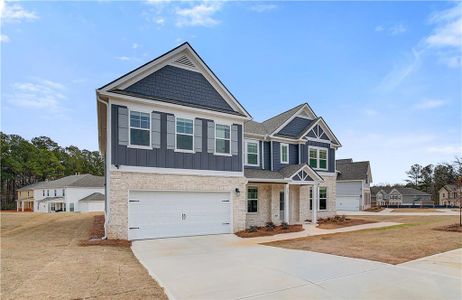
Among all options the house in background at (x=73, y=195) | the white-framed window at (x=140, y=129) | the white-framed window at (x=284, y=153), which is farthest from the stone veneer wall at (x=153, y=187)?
the house in background at (x=73, y=195)

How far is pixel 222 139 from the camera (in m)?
15.4

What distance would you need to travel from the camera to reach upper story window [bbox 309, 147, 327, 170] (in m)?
22.0

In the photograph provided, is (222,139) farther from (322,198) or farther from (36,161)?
(36,161)

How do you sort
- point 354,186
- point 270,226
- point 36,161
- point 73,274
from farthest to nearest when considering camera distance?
point 36,161 → point 354,186 → point 270,226 → point 73,274

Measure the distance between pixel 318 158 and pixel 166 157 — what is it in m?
12.9

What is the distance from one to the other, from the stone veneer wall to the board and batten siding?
478mm

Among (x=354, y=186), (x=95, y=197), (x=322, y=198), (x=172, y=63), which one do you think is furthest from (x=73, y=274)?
(x=95, y=197)

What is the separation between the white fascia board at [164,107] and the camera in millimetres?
12688

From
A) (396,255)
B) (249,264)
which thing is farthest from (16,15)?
(396,255)

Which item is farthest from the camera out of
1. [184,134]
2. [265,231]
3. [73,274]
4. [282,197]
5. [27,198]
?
[27,198]

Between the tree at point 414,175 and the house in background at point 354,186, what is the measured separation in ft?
154

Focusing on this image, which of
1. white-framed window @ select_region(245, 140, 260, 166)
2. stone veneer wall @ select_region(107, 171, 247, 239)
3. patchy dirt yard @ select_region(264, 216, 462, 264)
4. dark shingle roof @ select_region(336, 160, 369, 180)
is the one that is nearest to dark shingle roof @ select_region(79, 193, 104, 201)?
white-framed window @ select_region(245, 140, 260, 166)

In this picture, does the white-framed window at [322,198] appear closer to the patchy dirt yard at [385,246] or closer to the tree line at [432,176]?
the patchy dirt yard at [385,246]

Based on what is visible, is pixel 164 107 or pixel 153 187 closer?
pixel 153 187
